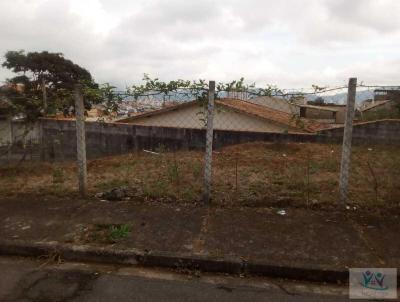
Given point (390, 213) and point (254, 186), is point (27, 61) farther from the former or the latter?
point (390, 213)

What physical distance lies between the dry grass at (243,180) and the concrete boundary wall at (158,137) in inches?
85.3

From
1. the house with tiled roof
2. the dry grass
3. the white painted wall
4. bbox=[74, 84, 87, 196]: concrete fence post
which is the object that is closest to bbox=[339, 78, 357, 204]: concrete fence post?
the dry grass

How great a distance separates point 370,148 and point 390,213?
338 inches

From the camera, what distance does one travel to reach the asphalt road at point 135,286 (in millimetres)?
2943

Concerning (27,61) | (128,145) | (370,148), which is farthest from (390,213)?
(27,61)

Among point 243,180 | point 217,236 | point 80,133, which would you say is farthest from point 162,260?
point 243,180

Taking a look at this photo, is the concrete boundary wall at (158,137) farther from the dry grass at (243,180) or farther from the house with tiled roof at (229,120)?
the dry grass at (243,180)

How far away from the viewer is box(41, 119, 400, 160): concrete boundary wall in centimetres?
1239

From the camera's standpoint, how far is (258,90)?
4.97m

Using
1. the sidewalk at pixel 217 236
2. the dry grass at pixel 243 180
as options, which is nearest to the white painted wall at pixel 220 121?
the dry grass at pixel 243 180

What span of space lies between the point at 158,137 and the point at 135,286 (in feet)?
31.9

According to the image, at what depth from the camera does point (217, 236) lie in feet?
12.8

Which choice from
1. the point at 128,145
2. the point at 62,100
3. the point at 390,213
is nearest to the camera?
the point at 390,213

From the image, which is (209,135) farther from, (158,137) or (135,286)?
(158,137)
